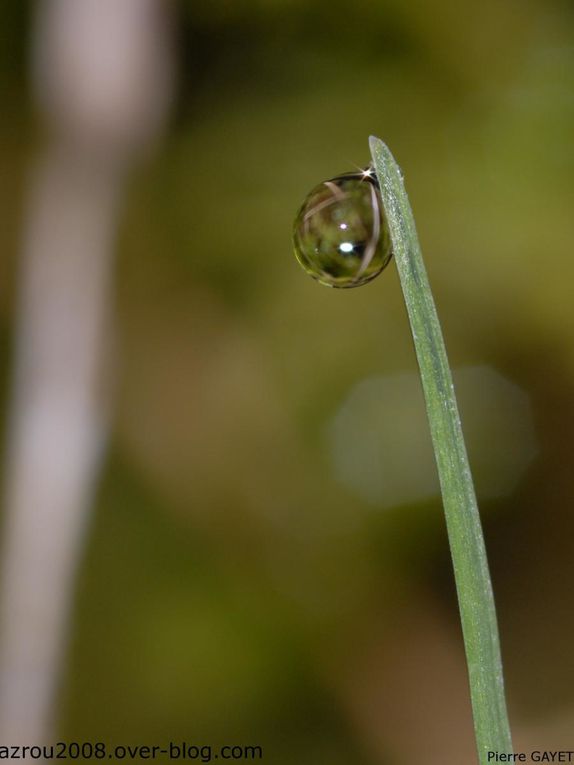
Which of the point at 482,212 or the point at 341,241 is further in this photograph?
the point at 482,212

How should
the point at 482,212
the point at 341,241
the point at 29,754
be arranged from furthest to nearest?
the point at 482,212, the point at 29,754, the point at 341,241

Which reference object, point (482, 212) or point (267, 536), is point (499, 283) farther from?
point (267, 536)

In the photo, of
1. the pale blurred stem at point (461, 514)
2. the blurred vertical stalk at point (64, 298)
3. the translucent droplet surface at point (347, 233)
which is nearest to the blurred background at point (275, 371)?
the blurred vertical stalk at point (64, 298)

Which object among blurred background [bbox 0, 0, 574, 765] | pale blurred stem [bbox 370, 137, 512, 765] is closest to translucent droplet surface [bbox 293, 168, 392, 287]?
pale blurred stem [bbox 370, 137, 512, 765]

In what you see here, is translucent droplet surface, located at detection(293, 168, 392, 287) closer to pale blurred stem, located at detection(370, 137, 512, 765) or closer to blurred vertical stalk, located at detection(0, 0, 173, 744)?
pale blurred stem, located at detection(370, 137, 512, 765)

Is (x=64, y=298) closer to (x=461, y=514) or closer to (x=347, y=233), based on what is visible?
(x=347, y=233)

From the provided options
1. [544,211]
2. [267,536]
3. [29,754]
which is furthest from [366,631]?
[544,211]
